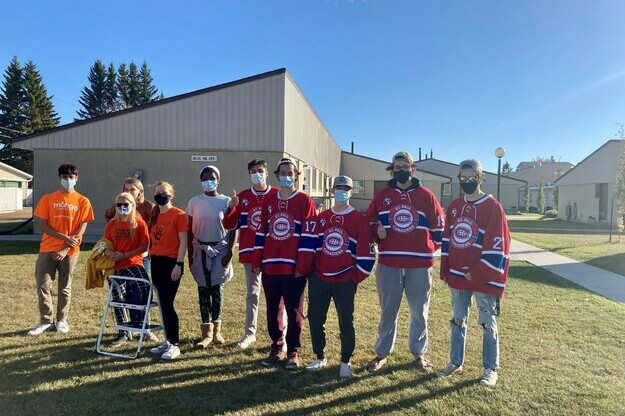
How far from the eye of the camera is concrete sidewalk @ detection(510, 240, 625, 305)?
8.10 meters

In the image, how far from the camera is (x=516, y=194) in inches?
1828

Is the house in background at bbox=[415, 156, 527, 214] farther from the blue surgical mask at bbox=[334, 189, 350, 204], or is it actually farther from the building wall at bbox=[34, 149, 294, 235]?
the blue surgical mask at bbox=[334, 189, 350, 204]

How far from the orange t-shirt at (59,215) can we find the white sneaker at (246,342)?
2.52 m

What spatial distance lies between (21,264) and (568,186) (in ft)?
115

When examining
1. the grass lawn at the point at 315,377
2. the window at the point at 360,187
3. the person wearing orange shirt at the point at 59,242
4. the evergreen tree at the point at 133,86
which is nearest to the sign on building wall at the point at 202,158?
the grass lawn at the point at 315,377

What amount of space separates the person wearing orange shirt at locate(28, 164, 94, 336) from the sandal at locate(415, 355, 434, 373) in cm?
429

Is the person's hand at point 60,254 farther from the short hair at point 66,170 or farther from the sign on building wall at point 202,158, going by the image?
the sign on building wall at point 202,158

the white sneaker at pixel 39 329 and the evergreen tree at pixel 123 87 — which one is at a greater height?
the evergreen tree at pixel 123 87

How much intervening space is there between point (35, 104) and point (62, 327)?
56.5m

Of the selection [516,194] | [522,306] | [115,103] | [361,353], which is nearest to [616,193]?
[522,306]

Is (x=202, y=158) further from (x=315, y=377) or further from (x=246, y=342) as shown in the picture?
(x=315, y=377)

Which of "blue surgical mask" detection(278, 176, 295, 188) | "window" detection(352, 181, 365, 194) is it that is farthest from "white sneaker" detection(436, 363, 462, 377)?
"window" detection(352, 181, 365, 194)

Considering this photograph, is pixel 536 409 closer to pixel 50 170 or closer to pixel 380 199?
pixel 380 199

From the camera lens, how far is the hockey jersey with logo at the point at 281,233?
4.30m
